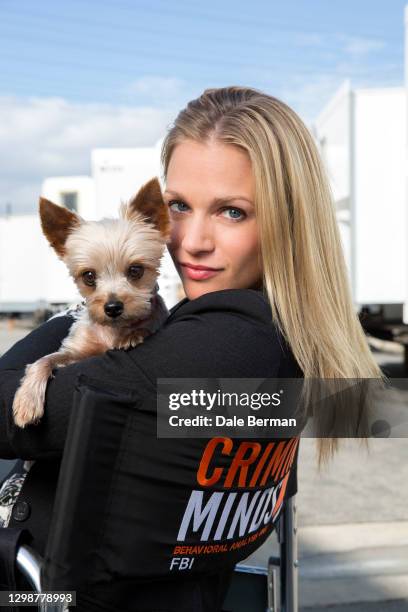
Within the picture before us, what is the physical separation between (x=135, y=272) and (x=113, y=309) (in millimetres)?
170

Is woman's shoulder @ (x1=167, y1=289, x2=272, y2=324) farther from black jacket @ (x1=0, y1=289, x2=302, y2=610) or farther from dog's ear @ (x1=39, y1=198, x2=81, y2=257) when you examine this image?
dog's ear @ (x1=39, y1=198, x2=81, y2=257)

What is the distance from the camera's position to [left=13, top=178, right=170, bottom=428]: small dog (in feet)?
6.31

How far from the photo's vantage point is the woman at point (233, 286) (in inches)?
64.6

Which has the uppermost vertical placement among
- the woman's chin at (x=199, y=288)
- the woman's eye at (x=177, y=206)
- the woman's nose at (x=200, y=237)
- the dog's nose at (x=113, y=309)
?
the woman's eye at (x=177, y=206)

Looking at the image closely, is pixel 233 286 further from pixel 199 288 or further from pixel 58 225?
pixel 58 225

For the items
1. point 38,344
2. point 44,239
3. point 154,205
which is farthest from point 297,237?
point 44,239

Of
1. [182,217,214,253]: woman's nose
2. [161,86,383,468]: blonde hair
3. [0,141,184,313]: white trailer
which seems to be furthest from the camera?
[0,141,184,313]: white trailer

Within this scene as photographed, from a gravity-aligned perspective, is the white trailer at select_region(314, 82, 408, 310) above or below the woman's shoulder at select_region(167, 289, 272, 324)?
above

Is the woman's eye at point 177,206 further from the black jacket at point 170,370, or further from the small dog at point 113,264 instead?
the black jacket at point 170,370

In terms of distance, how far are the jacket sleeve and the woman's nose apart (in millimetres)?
248

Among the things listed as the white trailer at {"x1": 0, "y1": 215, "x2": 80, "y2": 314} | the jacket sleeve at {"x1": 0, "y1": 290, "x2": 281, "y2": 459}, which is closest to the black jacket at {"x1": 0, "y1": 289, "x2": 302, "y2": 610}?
the jacket sleeve at {"x1": 0, "y1": 290, "x2": 281, "y2": 459}

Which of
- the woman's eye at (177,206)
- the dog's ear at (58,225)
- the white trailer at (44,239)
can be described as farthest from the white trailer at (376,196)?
the dog's ear at (58,225)

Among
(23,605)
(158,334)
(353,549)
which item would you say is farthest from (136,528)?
(353,549)

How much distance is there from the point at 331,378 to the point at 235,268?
0.38 meters
